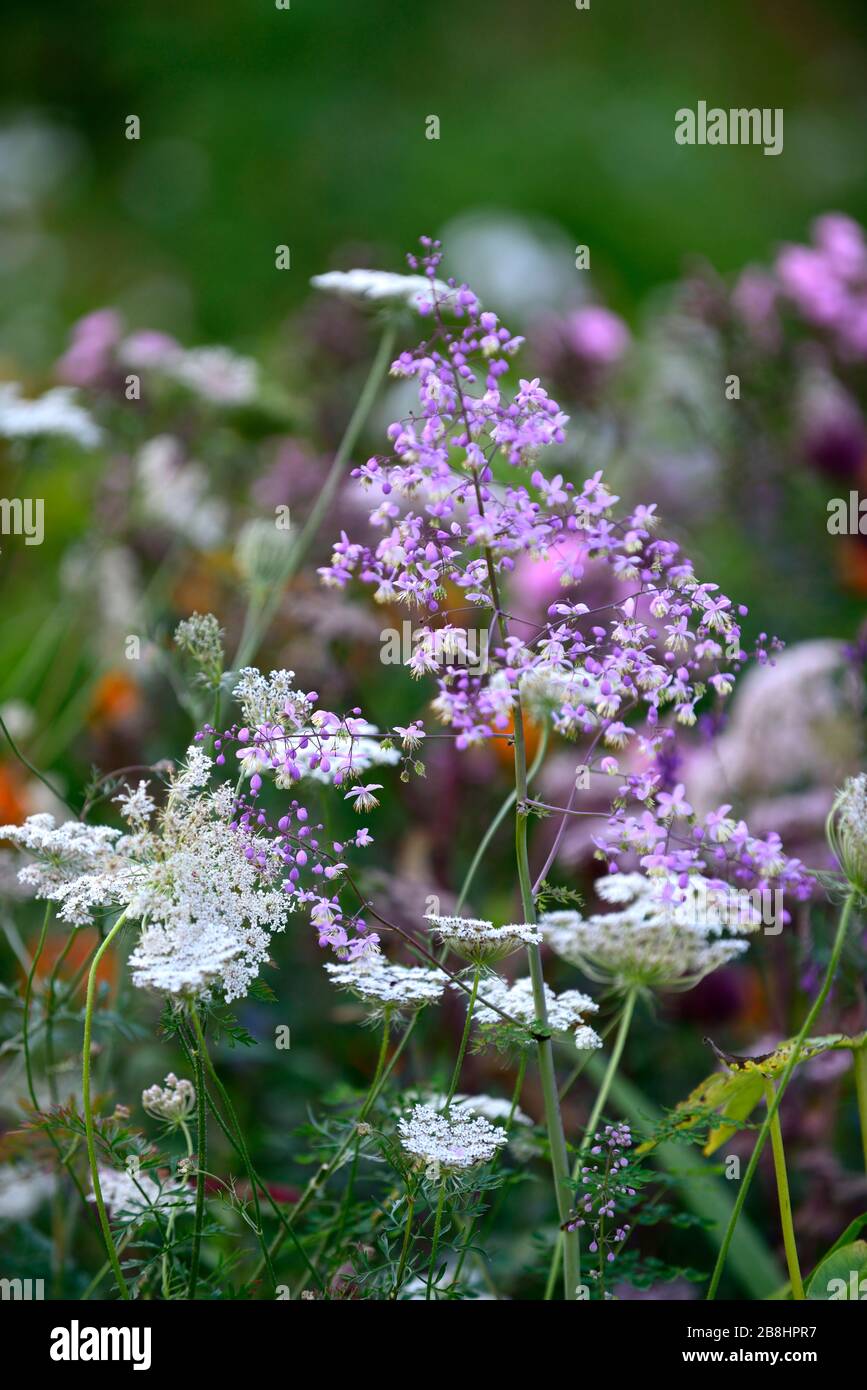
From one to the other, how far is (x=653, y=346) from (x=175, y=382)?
3.52ft

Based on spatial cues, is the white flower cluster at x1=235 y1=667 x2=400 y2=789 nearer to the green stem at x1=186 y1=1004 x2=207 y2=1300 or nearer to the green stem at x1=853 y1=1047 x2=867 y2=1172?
the green stem at x1=186 y1=1004 x2=207 y2=1300

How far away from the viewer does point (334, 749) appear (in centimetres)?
60

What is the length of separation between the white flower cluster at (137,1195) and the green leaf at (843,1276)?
31 cm

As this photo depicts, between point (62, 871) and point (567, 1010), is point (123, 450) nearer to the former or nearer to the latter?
point (62, 871)

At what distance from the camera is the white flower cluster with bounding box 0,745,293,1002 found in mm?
560

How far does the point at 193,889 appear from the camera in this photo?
1.88 ft

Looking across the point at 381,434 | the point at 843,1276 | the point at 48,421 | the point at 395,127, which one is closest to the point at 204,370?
the point at 48,421

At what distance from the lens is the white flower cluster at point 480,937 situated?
23.2 inches

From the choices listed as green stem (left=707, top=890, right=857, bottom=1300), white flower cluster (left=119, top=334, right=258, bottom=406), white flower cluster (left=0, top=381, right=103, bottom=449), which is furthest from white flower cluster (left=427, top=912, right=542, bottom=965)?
white flower cluster (left=119, top=334, right=258, bottom=406)

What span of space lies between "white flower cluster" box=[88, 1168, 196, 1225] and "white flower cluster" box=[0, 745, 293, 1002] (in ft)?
0.38

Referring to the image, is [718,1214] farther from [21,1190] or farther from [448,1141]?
[21,1190]

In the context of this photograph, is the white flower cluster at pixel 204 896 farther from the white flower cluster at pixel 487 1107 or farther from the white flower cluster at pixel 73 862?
the white flower cluster at pixel 487 1107

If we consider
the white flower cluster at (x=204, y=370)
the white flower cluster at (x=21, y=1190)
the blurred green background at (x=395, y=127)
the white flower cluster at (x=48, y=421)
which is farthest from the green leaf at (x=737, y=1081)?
the blurred green background at (x=395, y=127)
